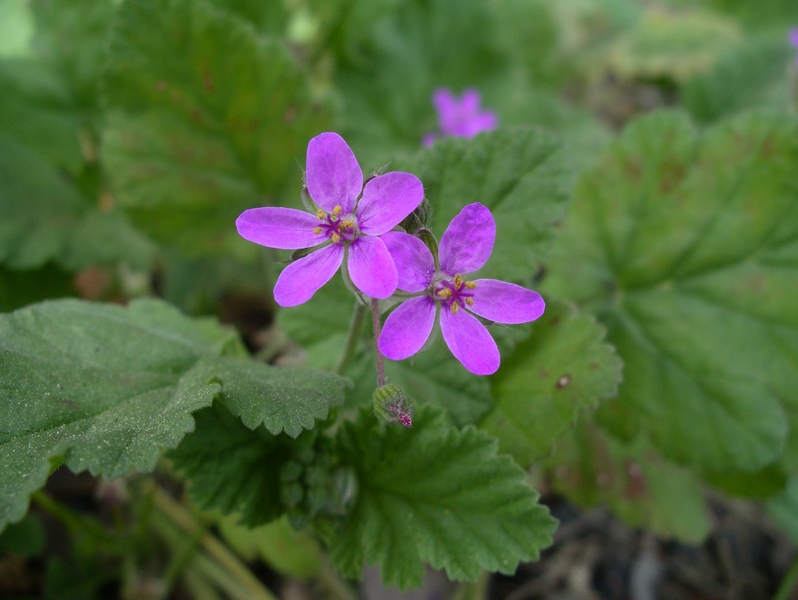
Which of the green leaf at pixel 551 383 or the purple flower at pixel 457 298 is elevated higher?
the purple flower at pixel 457 298

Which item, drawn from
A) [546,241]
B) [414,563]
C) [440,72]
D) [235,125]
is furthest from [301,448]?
[440,72]

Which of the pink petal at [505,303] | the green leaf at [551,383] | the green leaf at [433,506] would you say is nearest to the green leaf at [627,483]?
the green leaf at [551,383]

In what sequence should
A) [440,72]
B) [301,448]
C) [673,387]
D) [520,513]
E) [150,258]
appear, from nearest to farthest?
[520,513], [301,448], [673,387], [150,258], [440,72]

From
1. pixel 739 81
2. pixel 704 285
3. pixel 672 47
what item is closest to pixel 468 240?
pixel 704 285

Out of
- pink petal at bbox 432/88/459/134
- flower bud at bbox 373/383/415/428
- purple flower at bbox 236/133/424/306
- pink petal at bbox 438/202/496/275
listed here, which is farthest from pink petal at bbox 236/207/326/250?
pink petal at bbox 432/88/459/134

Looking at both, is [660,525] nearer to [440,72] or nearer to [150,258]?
[150,258]

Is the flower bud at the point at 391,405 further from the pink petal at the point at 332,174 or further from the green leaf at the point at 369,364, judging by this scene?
the pink petal at the point at 332,174
